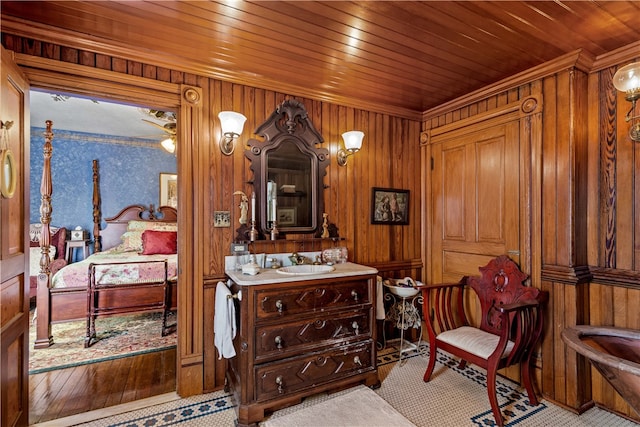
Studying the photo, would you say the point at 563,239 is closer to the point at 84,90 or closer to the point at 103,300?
the point at 84,90

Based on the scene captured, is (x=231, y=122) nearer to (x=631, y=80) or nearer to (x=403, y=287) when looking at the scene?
(x=403, y=287)

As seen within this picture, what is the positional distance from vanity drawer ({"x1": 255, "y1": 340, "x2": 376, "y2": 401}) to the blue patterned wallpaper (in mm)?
4718

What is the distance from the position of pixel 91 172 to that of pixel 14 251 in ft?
14.0

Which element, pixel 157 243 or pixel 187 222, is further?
pixel 157 243

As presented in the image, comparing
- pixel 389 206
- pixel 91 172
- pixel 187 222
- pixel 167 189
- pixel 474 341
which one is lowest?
pixel 474 341

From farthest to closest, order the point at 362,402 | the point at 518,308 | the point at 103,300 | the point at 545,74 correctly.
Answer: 1. the point at 103,300
2. the point at 545,74
3. the point at 362,402
4. the point at 518,308

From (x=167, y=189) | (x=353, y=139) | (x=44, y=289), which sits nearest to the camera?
(x=353, y=139)

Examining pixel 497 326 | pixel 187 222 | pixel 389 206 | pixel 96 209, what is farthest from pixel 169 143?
pixel 497 326

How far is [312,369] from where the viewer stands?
2.21 m

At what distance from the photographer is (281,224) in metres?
2.73

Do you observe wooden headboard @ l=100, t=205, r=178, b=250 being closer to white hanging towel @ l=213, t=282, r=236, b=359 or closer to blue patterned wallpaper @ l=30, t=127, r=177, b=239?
blue patterned wallpaper @ l=30, t=127, r=177, b=239

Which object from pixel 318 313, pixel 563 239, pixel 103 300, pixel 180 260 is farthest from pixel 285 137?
pixel 103 300

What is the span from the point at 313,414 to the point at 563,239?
2.23 m

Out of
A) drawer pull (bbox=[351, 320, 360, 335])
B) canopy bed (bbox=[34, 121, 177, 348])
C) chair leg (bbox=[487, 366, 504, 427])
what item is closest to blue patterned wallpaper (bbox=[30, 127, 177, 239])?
canopy bed (bbox=[34, 121, 177, 348])
